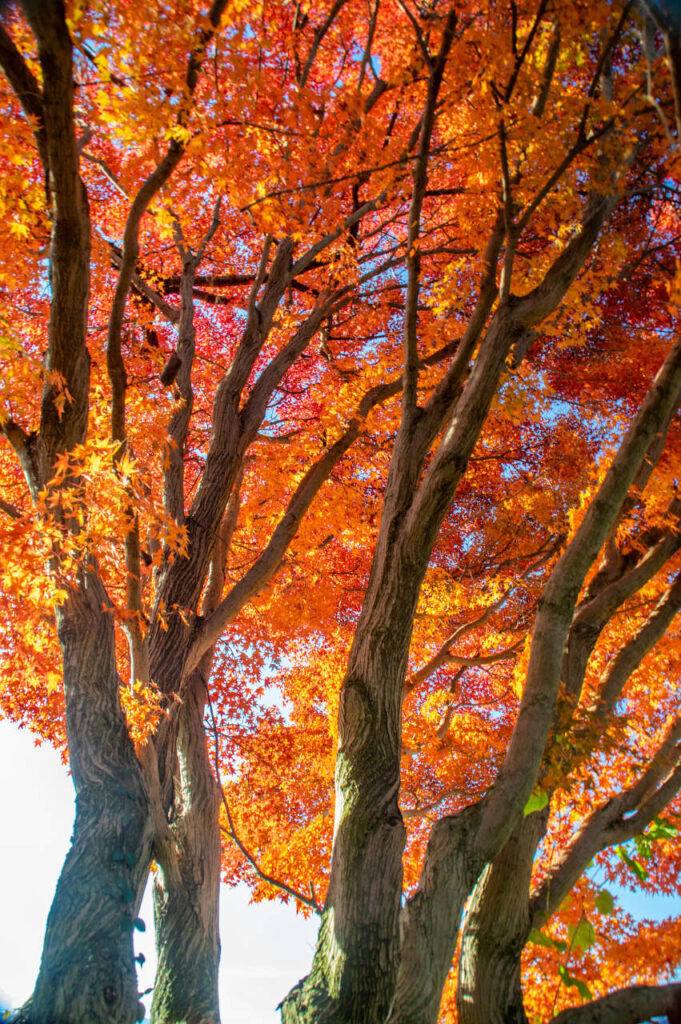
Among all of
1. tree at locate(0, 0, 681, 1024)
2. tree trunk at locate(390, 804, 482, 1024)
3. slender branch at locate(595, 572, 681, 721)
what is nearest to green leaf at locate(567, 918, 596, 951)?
tree at locate(0, 0, 681, 1024)

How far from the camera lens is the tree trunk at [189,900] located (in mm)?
4551

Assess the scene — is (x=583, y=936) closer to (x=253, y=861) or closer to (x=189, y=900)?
(x=253, y=861)

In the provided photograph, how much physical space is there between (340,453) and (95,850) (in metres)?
3.66

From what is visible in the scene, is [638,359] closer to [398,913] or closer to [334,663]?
[334,663]

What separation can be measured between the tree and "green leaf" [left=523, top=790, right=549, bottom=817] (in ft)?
0.06

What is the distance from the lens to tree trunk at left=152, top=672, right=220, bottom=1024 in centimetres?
455

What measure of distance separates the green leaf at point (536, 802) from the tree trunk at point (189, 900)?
259cm

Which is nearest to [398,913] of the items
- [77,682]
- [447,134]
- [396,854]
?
[396,854]

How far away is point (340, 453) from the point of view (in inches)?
231

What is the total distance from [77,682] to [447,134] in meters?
5.31

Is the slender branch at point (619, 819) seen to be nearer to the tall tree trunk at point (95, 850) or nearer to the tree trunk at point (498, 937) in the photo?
the tree trunk at point (498, 937)

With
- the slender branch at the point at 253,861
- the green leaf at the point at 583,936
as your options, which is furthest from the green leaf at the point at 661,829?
the slender branch at the point at 253,861

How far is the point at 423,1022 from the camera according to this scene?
3275 mm

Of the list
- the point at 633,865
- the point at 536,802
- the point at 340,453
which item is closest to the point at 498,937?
the point at 536,802
